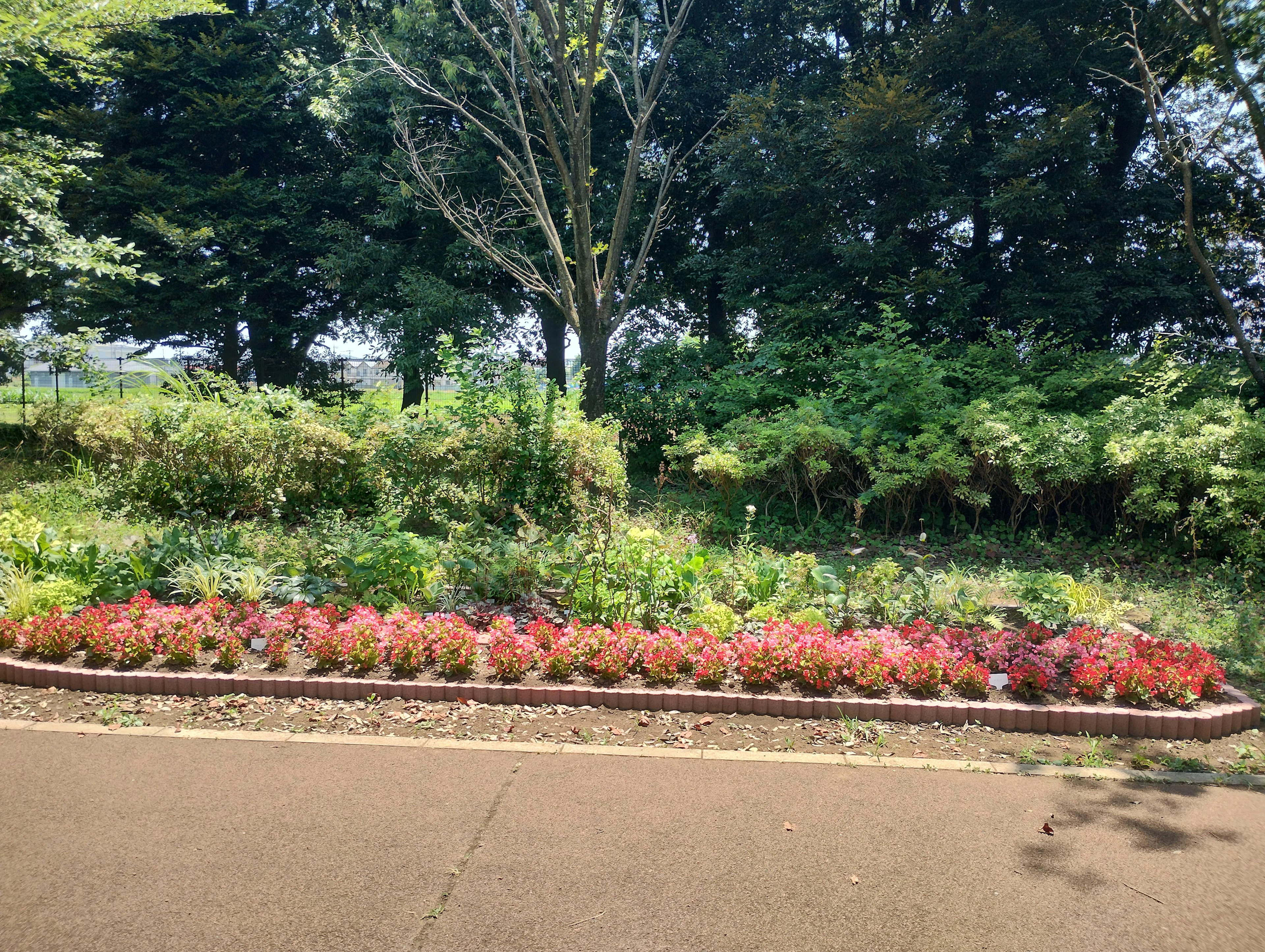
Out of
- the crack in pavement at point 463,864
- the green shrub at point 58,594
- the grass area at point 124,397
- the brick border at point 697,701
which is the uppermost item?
the grass area at point 124,397

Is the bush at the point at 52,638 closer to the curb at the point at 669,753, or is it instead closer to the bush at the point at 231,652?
the curb at the point at 669,753

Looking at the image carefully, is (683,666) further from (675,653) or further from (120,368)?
(120,368)

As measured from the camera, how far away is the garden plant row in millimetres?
4234

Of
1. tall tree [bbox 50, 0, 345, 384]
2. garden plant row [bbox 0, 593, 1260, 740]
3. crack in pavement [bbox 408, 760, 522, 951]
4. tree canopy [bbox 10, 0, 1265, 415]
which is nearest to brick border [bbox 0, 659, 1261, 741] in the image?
garden plant row [bbox 0, 593, 1260, 740]

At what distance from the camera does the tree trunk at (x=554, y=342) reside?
18.6 meters

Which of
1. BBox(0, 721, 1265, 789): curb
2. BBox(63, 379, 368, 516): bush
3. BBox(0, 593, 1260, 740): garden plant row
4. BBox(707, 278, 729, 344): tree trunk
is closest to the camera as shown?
BBox(0, 721, 1265, 789): curb

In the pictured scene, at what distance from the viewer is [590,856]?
297 cm

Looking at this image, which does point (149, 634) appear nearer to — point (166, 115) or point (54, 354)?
point (54, 354)

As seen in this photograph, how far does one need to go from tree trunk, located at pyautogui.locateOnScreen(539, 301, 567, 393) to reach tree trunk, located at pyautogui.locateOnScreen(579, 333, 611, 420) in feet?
29.7

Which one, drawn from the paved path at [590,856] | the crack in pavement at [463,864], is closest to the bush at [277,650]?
the paved path at [590,856]

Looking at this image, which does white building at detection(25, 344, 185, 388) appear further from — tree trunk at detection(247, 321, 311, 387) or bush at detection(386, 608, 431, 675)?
bush at detection(386, 608, 431, 675)

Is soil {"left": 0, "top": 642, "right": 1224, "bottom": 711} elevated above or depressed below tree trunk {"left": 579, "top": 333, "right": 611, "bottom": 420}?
below

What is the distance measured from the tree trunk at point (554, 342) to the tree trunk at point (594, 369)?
9044 mm

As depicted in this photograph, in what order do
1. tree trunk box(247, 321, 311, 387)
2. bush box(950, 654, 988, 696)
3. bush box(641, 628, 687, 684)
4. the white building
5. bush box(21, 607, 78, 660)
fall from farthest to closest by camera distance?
tree trunk box(247, 321, 311, 387), the white building, bush box(21, 607, 78, 660), bush box(641, 628, 687, 684), bush box(950, 654, 988, 696)
